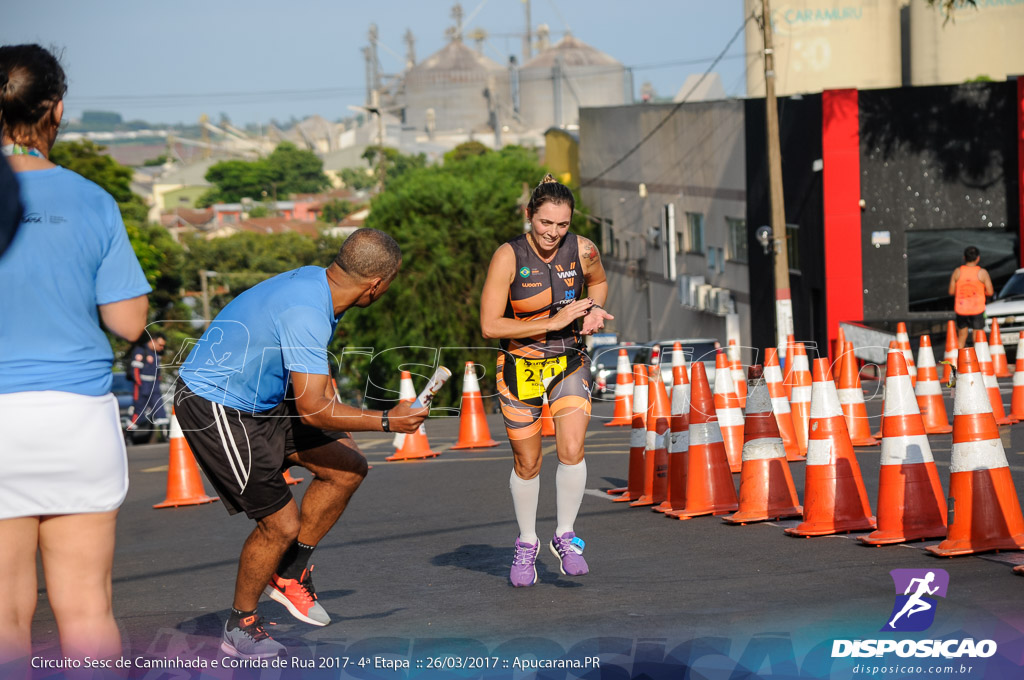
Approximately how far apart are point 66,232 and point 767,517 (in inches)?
224

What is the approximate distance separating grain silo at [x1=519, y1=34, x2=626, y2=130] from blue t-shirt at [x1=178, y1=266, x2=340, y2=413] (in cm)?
13533

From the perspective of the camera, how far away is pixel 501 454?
14562mm

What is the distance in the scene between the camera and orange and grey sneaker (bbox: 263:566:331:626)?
230 inches

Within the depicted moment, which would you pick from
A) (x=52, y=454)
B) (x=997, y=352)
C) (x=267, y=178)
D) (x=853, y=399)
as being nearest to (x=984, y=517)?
(x=853, y=399)

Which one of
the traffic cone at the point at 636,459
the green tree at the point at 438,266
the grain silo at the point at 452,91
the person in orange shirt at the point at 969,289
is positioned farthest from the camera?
the grain silo at the point at 452,91

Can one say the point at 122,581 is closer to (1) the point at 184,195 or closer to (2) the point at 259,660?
(2) the point at 259,660

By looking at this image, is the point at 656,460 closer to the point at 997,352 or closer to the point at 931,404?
the point at 931,404

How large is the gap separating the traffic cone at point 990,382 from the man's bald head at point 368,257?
30.6 ft

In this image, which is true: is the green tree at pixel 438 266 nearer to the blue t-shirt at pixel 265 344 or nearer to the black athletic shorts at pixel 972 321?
the black athletic shorts at pixel 972 321

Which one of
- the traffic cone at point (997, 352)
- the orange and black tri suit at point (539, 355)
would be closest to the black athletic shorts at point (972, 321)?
the traffic cone at point (997, 352)

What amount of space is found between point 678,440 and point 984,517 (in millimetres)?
2711

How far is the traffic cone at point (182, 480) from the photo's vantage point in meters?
12.3

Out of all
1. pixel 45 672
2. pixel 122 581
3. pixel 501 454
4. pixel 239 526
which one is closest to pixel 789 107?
pixel 501 454

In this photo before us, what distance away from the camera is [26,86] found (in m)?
3.84
